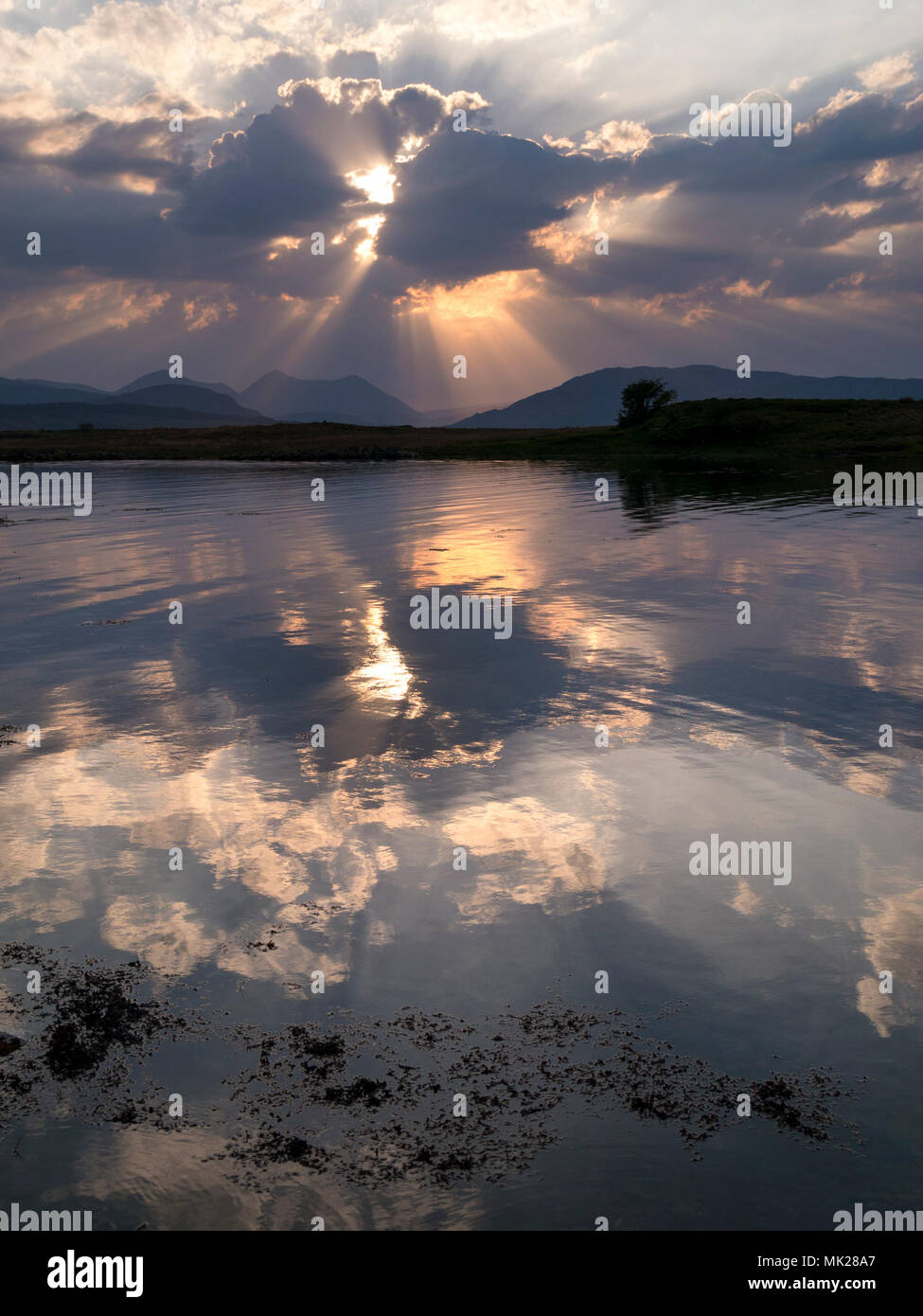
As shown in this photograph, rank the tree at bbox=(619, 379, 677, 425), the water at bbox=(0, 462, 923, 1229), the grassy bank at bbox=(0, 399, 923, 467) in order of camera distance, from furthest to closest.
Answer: the tree at bbox=(619, 379, 677, 425), the grassy bank at bbox=(0, 399, 923, 467), the water at bbox=(0, 462, 923, 1229)

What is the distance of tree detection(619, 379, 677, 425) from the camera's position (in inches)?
5266

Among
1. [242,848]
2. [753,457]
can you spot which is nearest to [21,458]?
[753,457]

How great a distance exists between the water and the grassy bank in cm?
7518

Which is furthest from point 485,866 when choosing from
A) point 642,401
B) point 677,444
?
point 642,401

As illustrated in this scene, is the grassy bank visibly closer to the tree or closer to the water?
the tree

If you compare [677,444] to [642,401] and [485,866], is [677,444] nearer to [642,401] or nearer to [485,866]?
[642,401]

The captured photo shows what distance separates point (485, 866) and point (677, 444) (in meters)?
110

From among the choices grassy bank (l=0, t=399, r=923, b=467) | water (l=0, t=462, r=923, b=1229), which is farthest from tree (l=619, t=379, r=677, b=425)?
water (l=0, t=462, r=923, b=1229)

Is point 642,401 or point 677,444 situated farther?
point 642,401

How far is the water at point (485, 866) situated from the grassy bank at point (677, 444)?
75184 mm

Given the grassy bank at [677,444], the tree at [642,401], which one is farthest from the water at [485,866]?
the tree at [642,401]

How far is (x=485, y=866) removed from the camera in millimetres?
10070

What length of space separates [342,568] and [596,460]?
77.7 m
